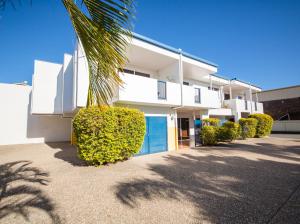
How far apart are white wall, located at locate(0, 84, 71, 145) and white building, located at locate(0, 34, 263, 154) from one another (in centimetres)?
410

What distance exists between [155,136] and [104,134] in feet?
15.0

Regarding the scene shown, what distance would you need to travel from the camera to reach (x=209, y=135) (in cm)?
1300

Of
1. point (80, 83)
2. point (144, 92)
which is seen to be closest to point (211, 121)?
point (144, 92)

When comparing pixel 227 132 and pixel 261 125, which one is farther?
pixel 261 125

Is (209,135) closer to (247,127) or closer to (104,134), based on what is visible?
(247,127)

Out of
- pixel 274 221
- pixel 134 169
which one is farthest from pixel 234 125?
pixel 274 221

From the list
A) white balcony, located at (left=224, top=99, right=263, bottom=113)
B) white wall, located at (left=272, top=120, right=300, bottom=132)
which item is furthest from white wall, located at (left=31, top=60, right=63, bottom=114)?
white wall, located at (left=272, top=120, right=300, bottom=132)

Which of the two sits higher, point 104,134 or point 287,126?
point 104,134

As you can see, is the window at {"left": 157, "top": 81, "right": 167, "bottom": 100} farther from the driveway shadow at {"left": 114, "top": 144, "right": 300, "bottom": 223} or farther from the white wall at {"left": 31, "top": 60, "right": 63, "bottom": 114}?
the white wall at {"left": 31, "top": 60, "right": 63, "bottom": 114}

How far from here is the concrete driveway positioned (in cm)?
336

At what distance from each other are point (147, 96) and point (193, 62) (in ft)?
19.4

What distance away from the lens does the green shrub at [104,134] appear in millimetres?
6773

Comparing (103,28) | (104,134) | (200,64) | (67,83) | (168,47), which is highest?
(168,47)

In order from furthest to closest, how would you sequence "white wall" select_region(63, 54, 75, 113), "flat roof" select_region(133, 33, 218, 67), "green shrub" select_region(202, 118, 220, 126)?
1. "green shrub" select_region(202, 118, 220, 126)
2. "white wall" select_region(63, 54, 75, 113)
3. "flat roof" select_region(133, 33, 218, 67)
